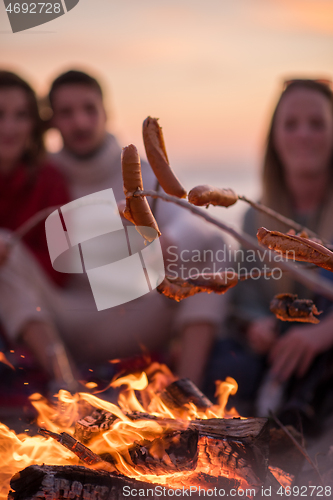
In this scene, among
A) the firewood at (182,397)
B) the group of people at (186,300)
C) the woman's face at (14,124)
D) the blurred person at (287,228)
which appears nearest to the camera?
the firewood at (182,397)

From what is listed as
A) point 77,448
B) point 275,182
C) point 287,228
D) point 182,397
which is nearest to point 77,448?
point 77,448

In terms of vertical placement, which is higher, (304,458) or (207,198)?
(207,198)

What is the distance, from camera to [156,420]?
0.69 meters

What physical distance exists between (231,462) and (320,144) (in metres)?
1.19

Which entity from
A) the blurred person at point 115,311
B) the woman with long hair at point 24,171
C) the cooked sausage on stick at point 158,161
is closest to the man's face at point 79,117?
the blurred person at point 115,311

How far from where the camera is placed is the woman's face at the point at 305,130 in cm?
140

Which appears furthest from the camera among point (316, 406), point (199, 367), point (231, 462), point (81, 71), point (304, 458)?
point (81, 71)

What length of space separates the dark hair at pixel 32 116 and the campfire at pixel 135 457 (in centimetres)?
132

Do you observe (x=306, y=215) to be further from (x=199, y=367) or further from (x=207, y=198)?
(x=207, y=198)

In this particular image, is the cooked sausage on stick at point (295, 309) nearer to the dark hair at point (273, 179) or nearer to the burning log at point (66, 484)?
the burning log at point (66, 484)

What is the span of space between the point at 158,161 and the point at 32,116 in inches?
53.5

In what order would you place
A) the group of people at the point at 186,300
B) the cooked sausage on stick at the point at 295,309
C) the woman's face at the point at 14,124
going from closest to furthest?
the cooked sausage on stick at the point at 295,309 < the group of people at the point at 186,300 < the woman's face at the point at 14,124

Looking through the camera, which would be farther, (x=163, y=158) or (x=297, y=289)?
(x=297, y=289)

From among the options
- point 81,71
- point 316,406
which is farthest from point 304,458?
point 81,71
